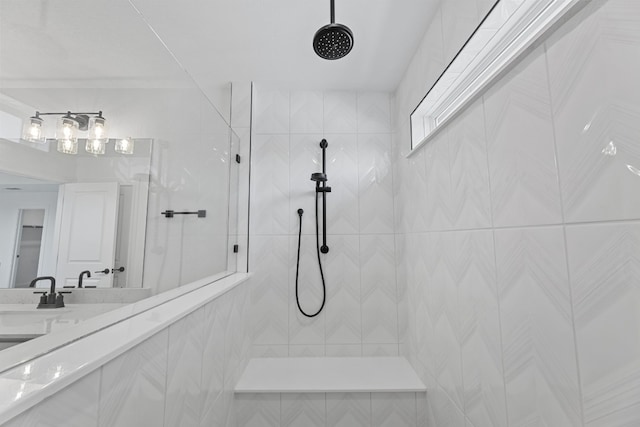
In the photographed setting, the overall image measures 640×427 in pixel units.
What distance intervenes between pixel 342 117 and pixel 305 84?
0.36 metres

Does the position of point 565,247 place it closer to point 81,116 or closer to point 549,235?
point 549,235

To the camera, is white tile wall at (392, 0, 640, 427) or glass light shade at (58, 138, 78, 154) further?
glass light shade at (58, 138, 78, 154)

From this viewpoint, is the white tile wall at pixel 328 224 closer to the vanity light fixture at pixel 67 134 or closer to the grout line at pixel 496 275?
the grout line at pixel 496 275

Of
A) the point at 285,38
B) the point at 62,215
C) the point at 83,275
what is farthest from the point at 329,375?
the point at 285,38

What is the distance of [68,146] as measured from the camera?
665mm

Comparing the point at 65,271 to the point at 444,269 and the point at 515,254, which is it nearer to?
the point at 515,254

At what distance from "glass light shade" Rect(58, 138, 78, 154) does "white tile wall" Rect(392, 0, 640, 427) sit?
1.16 metres

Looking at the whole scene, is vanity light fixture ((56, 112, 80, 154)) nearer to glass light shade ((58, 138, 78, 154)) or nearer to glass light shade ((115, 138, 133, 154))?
glass light shade ((58, 138, 78, 154))

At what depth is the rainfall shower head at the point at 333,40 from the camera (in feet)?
3.65

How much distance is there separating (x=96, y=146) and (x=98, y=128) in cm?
6

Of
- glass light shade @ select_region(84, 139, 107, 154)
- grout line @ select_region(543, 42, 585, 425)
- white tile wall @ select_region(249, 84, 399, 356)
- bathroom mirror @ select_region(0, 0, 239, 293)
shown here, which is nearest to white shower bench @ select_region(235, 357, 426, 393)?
white tile wall @ select_region(249, 84, 399, 356)

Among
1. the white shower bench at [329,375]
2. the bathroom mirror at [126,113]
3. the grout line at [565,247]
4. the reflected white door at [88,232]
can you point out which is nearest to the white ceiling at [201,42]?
the bathroom mirror at [126,113]

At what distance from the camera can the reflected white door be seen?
0.66 metres

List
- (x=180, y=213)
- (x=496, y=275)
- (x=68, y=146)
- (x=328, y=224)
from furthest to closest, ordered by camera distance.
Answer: (x=328, y=224), (x=180, y=213), (x=496, y=275), (x=68, y=146)
